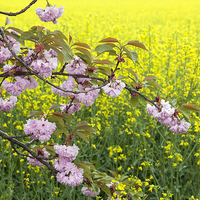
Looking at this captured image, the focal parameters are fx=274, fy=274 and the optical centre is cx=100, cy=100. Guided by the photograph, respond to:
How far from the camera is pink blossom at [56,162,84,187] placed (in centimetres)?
152

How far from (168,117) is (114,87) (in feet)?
1.27

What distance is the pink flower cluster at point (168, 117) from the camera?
1.58 meters

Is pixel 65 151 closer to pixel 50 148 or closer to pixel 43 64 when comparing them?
pixel 50 148

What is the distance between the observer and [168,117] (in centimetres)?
162

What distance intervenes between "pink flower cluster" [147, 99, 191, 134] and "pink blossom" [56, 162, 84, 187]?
21.7 inches

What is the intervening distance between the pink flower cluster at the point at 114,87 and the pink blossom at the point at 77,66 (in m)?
0.17

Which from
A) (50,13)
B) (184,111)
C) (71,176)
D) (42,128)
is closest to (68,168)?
(71,176)

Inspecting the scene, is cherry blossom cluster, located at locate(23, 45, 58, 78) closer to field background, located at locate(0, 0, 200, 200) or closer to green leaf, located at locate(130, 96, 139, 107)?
green leaf, located at locate(130, 96, 139, 107)

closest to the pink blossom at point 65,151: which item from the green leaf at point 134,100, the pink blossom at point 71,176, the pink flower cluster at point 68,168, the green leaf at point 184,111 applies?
the pink flower cluster at point 68,168

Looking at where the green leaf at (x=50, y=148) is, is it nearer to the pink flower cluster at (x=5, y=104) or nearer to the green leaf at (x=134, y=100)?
the pink flower cluster at (x=5, y=104)

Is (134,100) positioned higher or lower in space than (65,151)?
higher

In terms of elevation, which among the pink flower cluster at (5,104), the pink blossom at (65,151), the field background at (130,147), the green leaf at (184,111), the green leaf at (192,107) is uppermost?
the green leaf at (192,107)

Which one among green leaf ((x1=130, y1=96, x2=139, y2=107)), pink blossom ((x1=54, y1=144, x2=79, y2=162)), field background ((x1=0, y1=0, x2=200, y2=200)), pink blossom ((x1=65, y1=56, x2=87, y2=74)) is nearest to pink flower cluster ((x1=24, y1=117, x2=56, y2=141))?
pink blossom ((x1=54, y1=144, x2=79, y2=162))

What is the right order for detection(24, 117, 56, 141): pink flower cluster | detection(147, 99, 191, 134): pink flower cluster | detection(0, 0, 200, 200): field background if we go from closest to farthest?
detection(24, 117, 56, 141): pink flower cluster < detection(147, 99, 191, 134): pink flower cluster < detection(0, 0, 200, 200): field background
